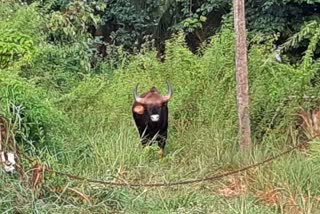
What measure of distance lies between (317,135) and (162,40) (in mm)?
6573

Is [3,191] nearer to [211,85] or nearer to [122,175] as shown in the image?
[122,175]

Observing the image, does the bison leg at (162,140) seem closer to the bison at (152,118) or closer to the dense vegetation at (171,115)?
the bison at (152,118)

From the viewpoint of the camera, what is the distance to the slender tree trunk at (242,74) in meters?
6.29

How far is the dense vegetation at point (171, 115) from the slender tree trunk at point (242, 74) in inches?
6.7

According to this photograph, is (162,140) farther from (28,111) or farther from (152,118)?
(28,111)

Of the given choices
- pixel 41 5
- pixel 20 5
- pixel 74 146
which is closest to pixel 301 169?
pixel 74 146

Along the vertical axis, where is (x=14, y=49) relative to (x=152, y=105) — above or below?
above

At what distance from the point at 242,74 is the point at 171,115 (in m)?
1.48

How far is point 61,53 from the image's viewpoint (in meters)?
9.67

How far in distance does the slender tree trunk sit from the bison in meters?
0.79

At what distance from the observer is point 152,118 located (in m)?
6.88

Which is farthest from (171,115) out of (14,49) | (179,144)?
(14,49)

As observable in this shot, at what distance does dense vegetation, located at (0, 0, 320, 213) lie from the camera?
17.3 ft

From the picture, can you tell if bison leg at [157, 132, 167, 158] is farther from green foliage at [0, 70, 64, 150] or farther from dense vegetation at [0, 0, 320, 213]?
green foliage at [0, 70, 64, 150]
